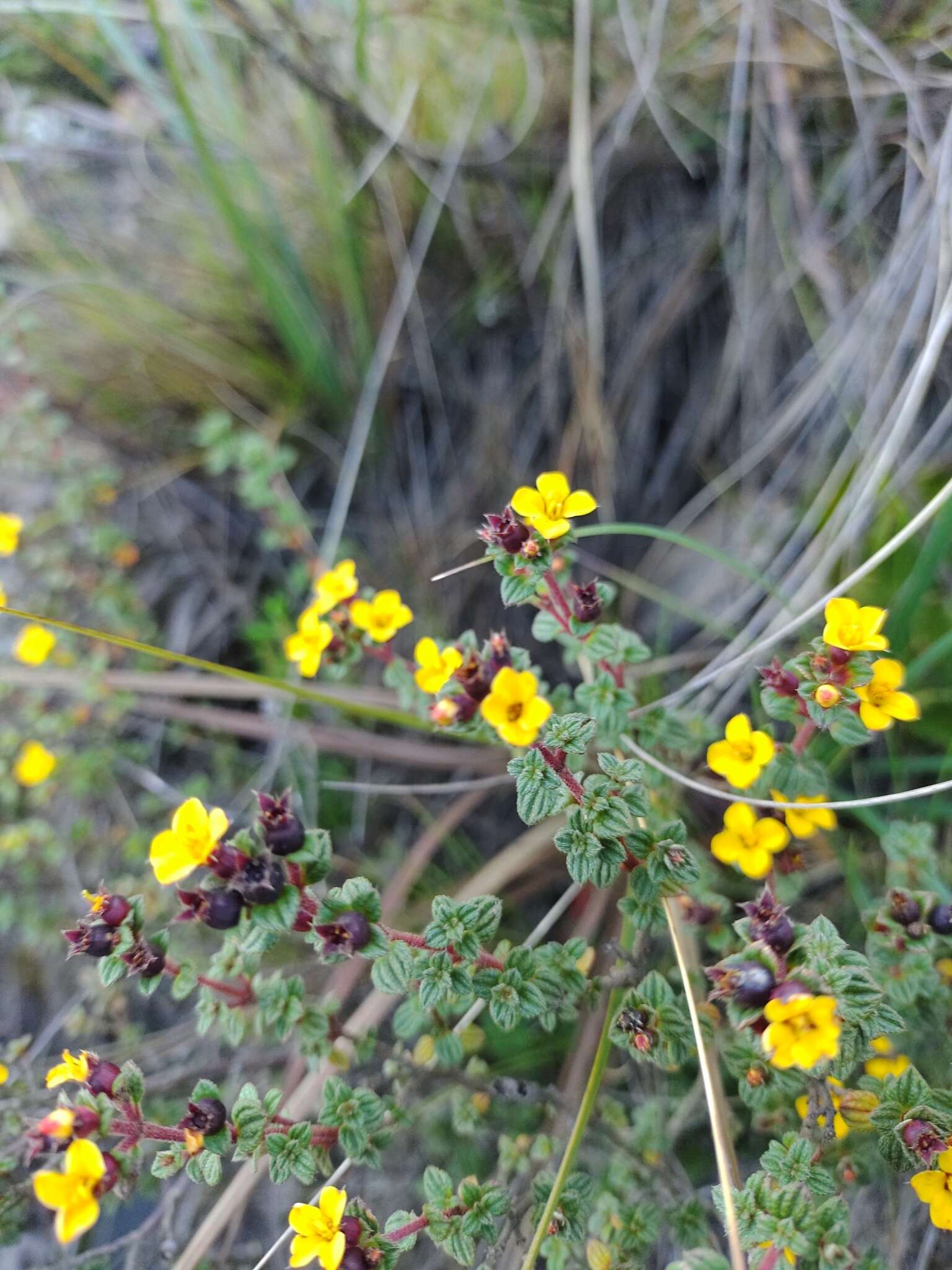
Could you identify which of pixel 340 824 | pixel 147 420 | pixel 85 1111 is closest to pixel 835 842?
pixel 340 824

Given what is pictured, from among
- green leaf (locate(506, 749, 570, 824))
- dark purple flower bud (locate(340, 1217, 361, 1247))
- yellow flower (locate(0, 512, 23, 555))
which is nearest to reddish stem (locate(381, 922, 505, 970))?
green leaf (locate(506, 749, 570, 824))

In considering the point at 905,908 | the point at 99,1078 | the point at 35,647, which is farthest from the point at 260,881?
the point at 35,647

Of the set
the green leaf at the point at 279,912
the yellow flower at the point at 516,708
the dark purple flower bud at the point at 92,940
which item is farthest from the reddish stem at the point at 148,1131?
the yellow flower at the point at 516,708

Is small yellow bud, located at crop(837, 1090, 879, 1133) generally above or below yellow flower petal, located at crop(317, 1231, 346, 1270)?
above

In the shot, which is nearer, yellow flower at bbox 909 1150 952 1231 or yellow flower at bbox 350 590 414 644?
yellow flower at bbox 909 1150 952 1231

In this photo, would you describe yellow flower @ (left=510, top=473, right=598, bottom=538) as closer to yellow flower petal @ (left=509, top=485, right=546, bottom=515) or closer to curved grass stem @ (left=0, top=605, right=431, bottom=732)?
yellow flower petal @ (left=509, top=485, right=546, bottom=515)

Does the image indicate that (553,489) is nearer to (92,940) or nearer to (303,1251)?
(92,940)
